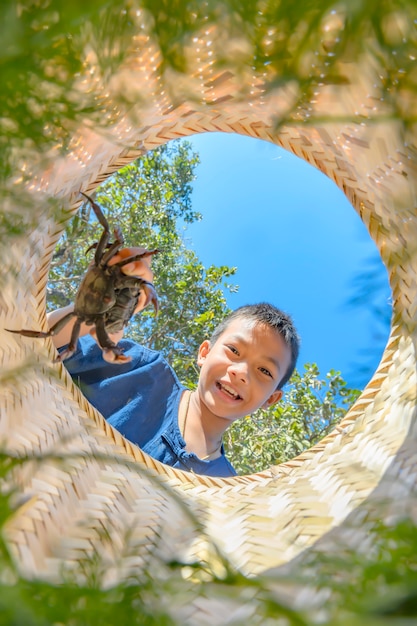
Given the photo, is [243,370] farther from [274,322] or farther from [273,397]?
[273,397]

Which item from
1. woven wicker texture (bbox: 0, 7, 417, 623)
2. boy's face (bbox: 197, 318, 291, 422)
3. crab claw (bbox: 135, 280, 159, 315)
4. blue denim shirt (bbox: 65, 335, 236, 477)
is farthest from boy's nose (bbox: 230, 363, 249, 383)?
crab claw (bbox: 135, 280, 159, 315)

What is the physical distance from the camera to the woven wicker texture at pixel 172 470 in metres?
0.84

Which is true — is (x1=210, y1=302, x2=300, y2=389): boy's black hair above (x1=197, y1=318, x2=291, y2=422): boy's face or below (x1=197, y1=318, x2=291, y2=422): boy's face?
above

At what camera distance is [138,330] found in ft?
9.66

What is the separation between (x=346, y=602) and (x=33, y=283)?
1.06m

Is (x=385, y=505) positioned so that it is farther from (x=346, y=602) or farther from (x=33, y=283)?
(x=33, y=283)

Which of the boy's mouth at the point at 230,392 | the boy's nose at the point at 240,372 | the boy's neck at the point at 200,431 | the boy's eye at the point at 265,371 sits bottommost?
the boy's neck at the point at 200,431

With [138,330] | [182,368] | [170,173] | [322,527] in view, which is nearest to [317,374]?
[182,368]

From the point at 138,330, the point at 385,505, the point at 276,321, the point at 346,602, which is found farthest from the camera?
the point at 138,330

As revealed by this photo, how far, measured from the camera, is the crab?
0.98m

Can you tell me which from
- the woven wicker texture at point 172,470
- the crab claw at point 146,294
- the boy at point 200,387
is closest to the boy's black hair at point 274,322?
the boy at point 200,387

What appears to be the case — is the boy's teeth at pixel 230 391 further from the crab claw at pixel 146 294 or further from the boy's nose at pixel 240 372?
the crab claw at pixel 146 294

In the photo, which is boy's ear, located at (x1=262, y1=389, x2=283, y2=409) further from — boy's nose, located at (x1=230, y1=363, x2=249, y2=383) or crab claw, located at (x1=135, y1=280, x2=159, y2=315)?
crab claw, located at (x1=135, y1=280, x2=159, y2=315)

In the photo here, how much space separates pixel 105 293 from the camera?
3.22 feet
